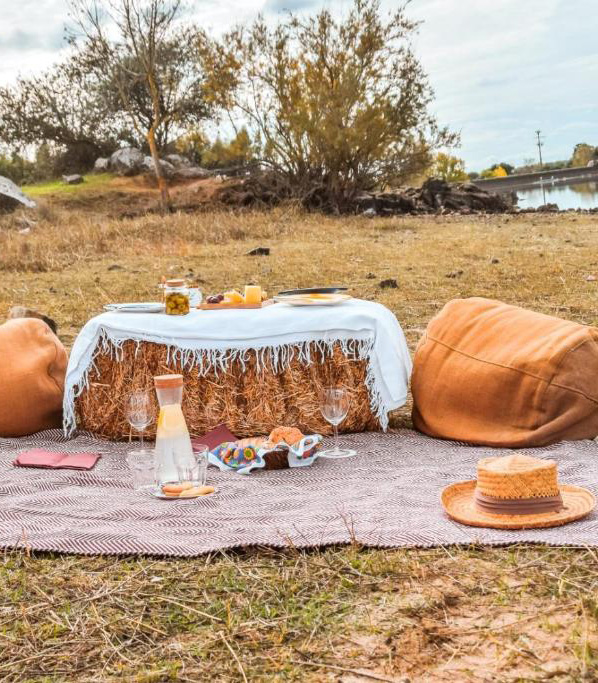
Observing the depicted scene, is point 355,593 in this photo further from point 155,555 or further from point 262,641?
point 155,555

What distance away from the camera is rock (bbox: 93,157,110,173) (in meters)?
29.0

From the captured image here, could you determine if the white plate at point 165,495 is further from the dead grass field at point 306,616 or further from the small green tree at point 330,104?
the small green tree at point 330,104

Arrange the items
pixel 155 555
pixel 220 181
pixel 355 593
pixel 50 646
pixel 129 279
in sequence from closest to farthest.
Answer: pixel 50 646, pixel 355 593, pixel 155 555, pixel 129 279, pixel 220 181

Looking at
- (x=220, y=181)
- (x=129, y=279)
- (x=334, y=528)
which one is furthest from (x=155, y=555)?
(x=220, y=181)

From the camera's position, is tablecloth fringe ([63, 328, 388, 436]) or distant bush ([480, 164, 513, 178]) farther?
distant bush ([480, 164, 513, 178])

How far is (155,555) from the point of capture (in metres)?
3.10

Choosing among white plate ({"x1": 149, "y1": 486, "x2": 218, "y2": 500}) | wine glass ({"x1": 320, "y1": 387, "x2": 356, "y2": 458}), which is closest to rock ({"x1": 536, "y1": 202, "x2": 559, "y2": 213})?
wine glass ({"x1": 320, "y1": 387, "x2": 356, "y2": 458})

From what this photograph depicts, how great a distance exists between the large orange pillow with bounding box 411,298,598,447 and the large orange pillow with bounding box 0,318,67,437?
212cm

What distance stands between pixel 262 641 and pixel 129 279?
29.4 feet

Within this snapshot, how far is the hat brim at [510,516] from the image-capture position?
3.17 metres

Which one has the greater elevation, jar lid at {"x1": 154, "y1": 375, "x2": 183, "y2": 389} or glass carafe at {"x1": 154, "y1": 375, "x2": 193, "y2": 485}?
jar lid at {"x1": 154, "y1": 375, "x2": 183, "y2": 389}

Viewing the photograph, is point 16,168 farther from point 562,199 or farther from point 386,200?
point 562,199

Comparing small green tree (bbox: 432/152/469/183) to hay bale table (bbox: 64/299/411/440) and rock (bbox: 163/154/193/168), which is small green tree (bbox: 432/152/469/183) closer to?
rock (bbox: 163/154/193/168)

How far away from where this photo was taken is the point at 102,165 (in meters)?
29.1
